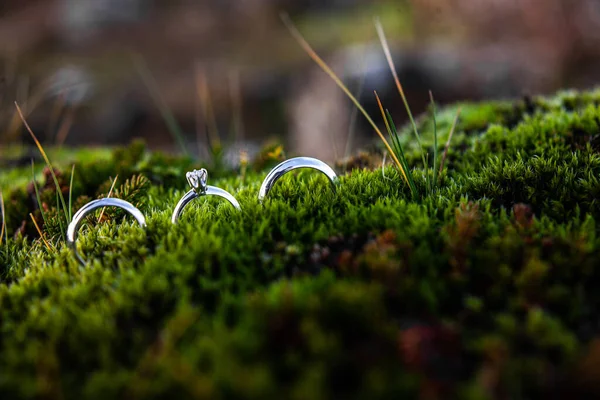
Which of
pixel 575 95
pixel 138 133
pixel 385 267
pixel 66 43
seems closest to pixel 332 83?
pixel 575 95

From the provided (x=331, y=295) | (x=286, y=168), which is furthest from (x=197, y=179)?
(x=331, y=295)

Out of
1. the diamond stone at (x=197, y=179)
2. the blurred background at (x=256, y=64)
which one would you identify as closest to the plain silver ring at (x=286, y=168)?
the diamond stone at (x=197, y=179)

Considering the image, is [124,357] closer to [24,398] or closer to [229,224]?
[24,398]

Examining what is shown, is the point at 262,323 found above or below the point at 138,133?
above

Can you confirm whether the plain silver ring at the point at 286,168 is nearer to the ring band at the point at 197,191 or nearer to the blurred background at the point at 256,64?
the ring band at the point at 197,191

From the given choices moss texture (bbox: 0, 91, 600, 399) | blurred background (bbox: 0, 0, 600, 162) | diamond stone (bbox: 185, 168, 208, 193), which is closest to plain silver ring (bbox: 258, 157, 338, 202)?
moss texture (bbox: 0, 91, 600, 399)
